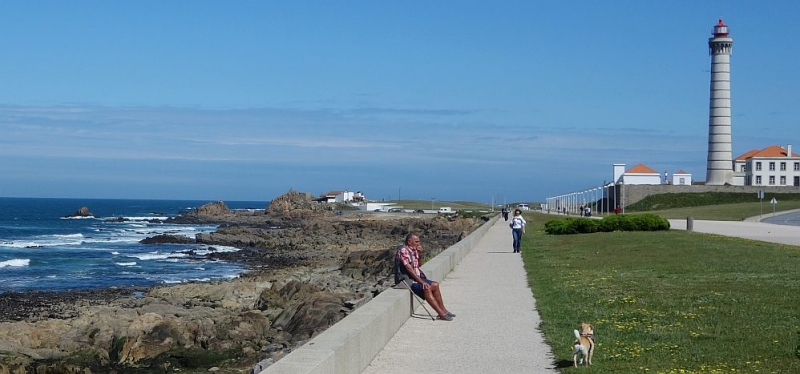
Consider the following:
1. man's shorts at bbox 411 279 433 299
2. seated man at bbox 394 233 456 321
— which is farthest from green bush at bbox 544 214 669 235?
man's shorts at bbox 411 279 433 299

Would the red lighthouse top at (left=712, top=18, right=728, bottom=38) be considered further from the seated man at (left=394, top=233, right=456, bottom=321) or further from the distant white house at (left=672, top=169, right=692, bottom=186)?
the seated man at (left=394, top=233, right=456, bottom=321)

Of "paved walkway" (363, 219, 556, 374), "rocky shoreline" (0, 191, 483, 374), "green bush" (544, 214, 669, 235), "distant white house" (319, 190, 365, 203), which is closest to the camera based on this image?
"paved walkway" (363, 219, 556, 374)

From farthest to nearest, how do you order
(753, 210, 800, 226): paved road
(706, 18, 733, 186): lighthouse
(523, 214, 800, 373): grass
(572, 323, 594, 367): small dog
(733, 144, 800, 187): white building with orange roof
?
(733, 144, 800, 187): white building with orange roof
(706, 18, 733, 186): lighthouse
(753, 210, 800, 226): paved road
(523, 214, 800, 373): grass
(572, 323, 594, 367): small dog

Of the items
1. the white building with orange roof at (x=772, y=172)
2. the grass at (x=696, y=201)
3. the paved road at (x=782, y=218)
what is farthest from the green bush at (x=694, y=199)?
the paved road at (x=782, y=218)

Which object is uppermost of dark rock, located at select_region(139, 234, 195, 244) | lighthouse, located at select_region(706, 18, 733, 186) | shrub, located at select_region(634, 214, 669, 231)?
lighthouse, located at select_region(706, 18, 733, 186)

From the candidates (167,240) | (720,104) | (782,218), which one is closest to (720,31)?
(720,104)

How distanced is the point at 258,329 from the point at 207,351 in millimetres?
1725

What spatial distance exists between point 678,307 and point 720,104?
8304cm

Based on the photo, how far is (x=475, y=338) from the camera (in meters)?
11.4

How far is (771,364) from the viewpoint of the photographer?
8.87m

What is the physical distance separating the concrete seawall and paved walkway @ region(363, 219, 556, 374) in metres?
0.16

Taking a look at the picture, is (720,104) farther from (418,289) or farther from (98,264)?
(418,289)

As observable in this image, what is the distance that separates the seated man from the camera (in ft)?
42.1

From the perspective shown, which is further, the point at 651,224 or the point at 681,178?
the point at 681,178
